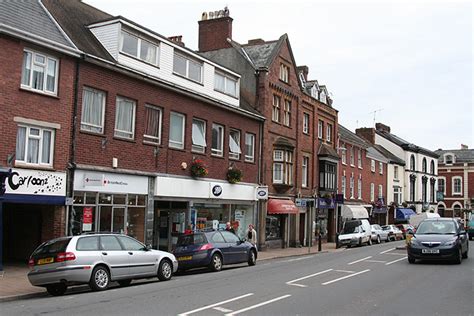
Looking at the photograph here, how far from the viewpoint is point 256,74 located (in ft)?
102

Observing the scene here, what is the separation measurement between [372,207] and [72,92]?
3840 centimetres

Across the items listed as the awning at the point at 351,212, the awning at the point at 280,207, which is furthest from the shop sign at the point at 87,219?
the awning at the point at 351,212

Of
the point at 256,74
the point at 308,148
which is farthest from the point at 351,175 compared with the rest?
the point at 256,74

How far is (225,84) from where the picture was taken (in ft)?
92.3

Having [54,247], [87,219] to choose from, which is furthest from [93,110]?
[54,247]

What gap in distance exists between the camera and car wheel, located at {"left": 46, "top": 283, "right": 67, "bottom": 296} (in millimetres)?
13297

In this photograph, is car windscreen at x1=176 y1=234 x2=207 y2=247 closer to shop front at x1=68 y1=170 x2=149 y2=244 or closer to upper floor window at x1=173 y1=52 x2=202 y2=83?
shop front at x1=68 y1=170 x2=149 y2=244

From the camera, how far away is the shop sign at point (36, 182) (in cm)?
1623

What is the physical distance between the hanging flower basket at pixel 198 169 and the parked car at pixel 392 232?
22591 millimetres

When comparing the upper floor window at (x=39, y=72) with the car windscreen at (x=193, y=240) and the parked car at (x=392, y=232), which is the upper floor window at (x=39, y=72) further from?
the parked car at (x=392, y=232)

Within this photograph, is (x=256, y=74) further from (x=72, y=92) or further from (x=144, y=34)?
(x=72, y=92)

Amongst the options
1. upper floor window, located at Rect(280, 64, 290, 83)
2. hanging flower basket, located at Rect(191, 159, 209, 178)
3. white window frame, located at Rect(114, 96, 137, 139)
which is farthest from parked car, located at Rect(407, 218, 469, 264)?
upper floor window, located at Rect(280, 64, 290, 83)

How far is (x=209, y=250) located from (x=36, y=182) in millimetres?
5975

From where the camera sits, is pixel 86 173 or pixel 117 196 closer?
pixel 86 173
